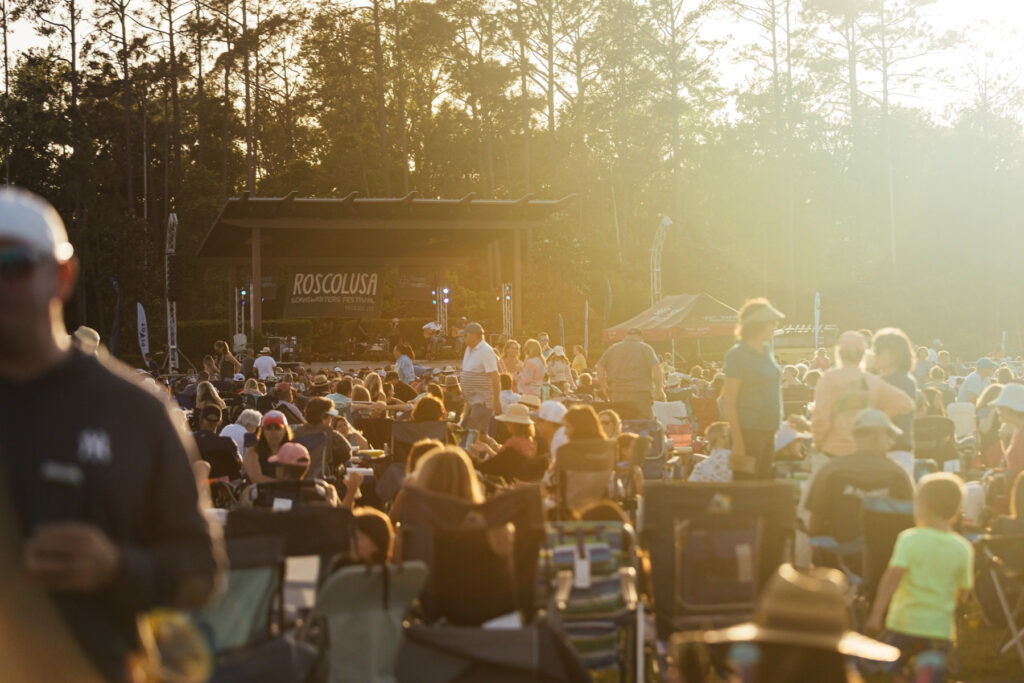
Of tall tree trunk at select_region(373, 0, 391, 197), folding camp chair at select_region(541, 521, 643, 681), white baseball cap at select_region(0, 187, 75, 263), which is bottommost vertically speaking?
folding camp chair at select_region(541, 521, 643, 681)

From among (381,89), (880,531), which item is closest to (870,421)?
(880,531)

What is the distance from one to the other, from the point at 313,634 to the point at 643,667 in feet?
4.47

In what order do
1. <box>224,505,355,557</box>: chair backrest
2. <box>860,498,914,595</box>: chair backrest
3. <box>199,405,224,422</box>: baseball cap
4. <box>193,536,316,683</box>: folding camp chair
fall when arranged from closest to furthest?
<box>193,536,316,683</box>: folding camp chair → <box>224,505,355,557</box>: chair backrest → <box>860,498,914,595</box>: chair backrest → <box>199,405,224,422</box>: baseball cap

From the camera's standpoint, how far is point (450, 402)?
15469 millimetres

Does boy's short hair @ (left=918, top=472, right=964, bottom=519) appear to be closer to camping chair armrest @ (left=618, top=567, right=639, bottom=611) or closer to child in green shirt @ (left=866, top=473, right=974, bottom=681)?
child in green shirt @ (left=866, top=473, right=974, bottom=681)

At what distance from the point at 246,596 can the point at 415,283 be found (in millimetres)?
31357

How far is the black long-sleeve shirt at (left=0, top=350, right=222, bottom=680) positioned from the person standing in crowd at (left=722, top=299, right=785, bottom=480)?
5.79 meters

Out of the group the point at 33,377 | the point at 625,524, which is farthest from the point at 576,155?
the point at 33,377

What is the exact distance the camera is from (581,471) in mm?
7562

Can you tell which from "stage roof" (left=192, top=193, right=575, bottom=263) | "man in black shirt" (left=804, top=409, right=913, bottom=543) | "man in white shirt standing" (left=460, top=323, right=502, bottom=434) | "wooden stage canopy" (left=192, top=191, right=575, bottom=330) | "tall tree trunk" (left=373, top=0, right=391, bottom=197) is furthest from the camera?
"tall tree trunk" (left=373, top=0, right=391, bottom=197)

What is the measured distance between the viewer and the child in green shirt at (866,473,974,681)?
527 centimetres

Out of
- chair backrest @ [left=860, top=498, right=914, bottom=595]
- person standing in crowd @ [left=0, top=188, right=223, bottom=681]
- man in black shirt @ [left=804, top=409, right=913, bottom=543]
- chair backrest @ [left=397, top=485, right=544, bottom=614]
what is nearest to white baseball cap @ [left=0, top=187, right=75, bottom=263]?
person standing in crowd @ [left=0, top=188, right=223, bottom=681]

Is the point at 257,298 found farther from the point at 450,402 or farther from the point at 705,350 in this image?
the point at 705,350

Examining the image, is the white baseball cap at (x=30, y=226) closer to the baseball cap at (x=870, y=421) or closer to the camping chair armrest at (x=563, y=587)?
the camping chair armrest at (x=563, y=587)
